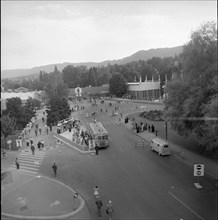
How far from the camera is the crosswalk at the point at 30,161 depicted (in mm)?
23516

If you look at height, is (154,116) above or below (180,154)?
above

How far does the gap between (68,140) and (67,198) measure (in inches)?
705

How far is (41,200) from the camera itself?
51.1 feet

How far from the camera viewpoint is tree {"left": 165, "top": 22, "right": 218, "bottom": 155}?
1006 inches

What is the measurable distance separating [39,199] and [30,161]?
11.5 metres

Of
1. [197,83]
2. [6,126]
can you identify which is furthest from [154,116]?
[6,126]

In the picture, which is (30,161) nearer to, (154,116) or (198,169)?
(198,169)

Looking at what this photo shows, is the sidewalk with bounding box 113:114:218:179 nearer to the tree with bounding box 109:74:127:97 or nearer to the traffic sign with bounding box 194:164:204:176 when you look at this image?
the traffic sign with bounding box 194:164:204:176

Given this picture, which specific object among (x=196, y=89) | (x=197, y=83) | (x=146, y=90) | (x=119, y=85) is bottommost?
(x=196, y=89)

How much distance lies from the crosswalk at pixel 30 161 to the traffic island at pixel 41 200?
7.30 feet

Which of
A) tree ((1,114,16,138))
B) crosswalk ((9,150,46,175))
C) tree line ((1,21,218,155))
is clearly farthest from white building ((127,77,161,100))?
crosswalk ((9,150,46,175))

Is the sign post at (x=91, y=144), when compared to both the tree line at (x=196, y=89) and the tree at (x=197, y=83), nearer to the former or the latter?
the tree line at (x=196, y=89)

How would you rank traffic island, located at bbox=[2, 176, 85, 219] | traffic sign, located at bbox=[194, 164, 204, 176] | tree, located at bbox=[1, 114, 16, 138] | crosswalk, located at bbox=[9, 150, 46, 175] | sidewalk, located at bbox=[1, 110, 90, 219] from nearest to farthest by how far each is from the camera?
1. sidewalk, located at bbox=[1, 110, 90, 219]
2. traffic island, located at bbox=[2, 176, 85, 219]
3. tree, located at bbox=[1, 114, 16, 138]
4. traffic sign, located at bbox=[194, 164, 204, 176]
5. crosswalk, located at bbox=[9, 150, 46, 175]

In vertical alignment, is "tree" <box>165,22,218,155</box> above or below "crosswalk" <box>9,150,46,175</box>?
above
